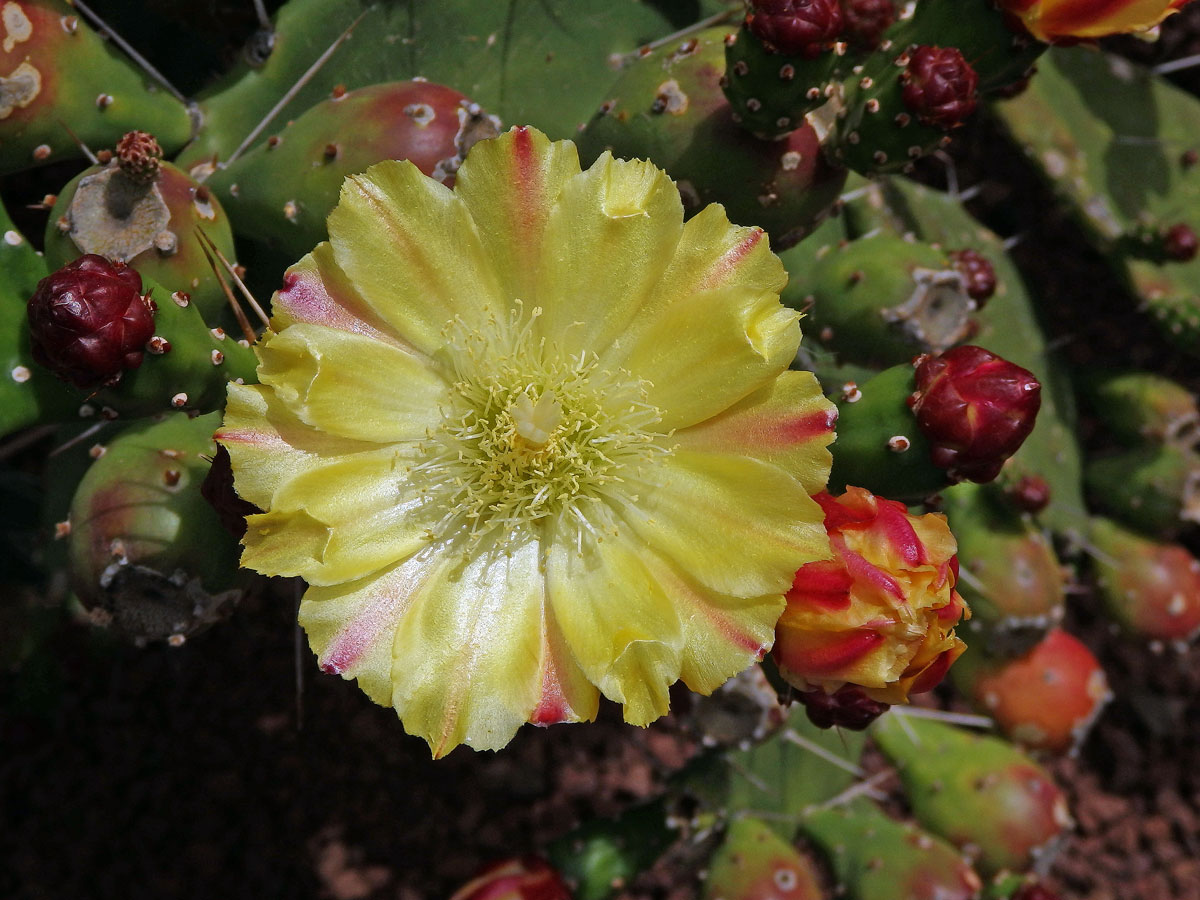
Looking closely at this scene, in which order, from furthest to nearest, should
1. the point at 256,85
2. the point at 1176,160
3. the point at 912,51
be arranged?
the point at 1176,160, the point at 256,85, the point at 912,51

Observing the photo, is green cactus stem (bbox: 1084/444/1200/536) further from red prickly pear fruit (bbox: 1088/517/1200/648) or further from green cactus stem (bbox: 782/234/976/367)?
green cactus stem (bbox: 782/234/976/367)

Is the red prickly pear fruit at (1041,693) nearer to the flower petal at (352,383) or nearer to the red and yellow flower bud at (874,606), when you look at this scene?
the red and yellow flower bud at (874,606)

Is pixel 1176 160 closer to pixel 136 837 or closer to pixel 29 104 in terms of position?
pixel 29 104

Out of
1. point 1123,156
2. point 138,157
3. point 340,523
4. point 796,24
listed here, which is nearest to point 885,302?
point 796,24

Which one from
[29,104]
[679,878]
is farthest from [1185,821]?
[29,104]

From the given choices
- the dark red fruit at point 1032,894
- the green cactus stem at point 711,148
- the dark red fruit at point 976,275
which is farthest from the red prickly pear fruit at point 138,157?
the dark red fruit at point 1032,894
